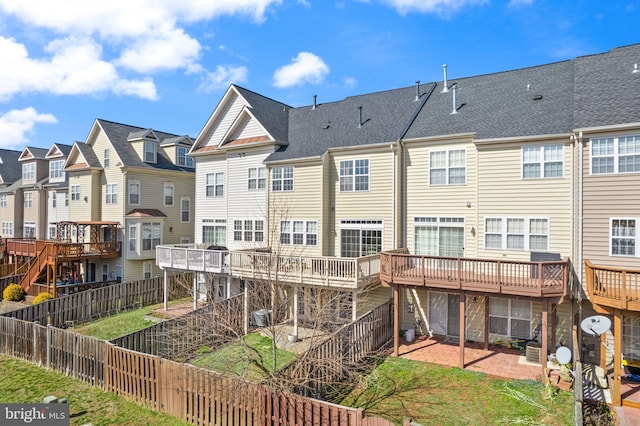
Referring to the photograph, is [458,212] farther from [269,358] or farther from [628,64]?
[269,358]

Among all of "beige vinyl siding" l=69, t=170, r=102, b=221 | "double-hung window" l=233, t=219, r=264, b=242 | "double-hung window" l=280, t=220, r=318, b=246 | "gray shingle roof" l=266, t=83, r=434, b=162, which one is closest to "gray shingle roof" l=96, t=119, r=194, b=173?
"beige vinyl siding" l=69, t=170, r=102, b=221

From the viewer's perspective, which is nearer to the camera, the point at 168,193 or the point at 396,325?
the point at 396,325

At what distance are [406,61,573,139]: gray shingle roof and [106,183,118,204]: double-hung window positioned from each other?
20767 millimetres

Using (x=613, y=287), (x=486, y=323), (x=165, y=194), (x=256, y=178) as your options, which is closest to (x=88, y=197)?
(x=165, y=194)

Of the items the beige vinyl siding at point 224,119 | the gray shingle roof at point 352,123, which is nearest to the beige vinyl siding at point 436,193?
the gray shingle roof at point 352,123

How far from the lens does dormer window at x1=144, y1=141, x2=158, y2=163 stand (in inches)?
1089

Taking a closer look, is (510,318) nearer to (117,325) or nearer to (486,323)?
(486,323)

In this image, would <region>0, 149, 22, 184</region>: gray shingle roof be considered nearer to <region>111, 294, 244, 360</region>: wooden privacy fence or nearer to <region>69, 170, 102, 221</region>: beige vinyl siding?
<region>69, 170, 102, 221</region>: beige vinyl siding

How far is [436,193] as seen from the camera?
54.0ft

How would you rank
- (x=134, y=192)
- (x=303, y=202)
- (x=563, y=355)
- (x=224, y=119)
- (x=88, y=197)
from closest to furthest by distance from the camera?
(x=563, y=355) → (x=303, y=202) → (x=224, y=119) → (x=134, y=192) → (x=88, y=197)

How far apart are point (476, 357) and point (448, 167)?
7.58 m

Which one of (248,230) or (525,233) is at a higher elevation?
(525,233)

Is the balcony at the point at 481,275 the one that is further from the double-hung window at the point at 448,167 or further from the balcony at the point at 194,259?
the balcony at the point at 194,259

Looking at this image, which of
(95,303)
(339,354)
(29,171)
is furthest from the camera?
(29,171)
